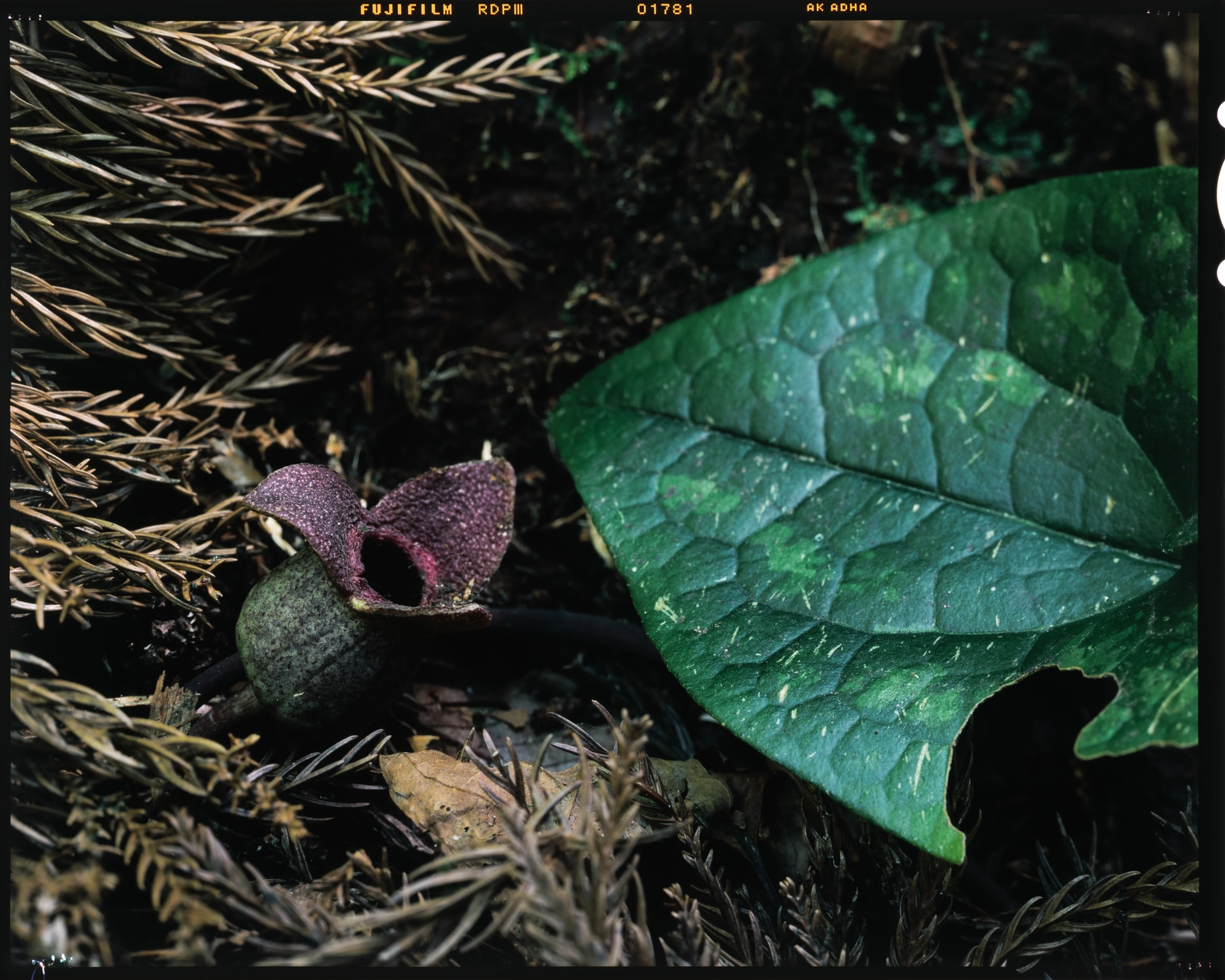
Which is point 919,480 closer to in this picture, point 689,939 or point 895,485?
point 895,485

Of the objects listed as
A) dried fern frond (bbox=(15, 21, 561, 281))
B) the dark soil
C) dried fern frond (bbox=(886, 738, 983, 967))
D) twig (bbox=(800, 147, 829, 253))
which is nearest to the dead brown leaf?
the dark soil

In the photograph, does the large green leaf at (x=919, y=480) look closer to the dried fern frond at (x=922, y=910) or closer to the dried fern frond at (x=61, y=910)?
the dried fern frond at (x=922, y=910)

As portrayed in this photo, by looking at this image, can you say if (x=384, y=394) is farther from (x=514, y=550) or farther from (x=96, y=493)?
(x=96, y=493)

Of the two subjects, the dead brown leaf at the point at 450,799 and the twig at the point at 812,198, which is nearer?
the dead brown leaf at the point at 450,799

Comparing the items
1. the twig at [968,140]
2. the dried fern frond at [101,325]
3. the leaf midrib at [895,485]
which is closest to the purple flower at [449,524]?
the leaf midrib at [895,485]

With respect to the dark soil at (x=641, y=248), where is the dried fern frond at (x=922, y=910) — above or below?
below

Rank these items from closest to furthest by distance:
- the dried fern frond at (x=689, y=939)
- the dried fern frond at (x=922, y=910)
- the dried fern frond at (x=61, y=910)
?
1. the dried fern frond at (x=61, y=910)
2. the dried fern frond at (x=689, y=939)
3. the dried fern frond at (x=922, y=910)
